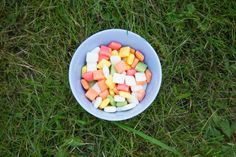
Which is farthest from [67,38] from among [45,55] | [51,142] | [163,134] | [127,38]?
[163,134]

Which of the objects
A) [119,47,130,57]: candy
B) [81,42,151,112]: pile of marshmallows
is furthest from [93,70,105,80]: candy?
[119,47,130,57]: candy

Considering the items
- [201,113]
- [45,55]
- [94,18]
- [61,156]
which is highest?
[94,18]

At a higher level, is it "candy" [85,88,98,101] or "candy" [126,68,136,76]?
"candy" [126,68,136,76]

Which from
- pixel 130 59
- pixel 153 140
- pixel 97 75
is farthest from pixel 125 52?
pixel 153 140

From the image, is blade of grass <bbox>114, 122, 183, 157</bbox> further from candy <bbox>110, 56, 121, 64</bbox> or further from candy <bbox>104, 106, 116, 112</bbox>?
candy <bbox>110, 56, 121, 64</bbox>

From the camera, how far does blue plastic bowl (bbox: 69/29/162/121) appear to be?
177cm

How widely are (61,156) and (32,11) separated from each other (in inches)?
21.6

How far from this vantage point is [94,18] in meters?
1.88

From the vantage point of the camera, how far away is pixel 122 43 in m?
1.85

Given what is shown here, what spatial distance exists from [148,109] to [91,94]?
0.22m

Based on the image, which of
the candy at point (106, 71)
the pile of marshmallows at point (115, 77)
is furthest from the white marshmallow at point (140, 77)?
the candy at point (106, 71)

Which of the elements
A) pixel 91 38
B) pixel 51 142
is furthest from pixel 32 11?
pixel 51 142

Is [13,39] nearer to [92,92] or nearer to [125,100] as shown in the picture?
[92,92]

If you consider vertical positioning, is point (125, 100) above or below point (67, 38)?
below
